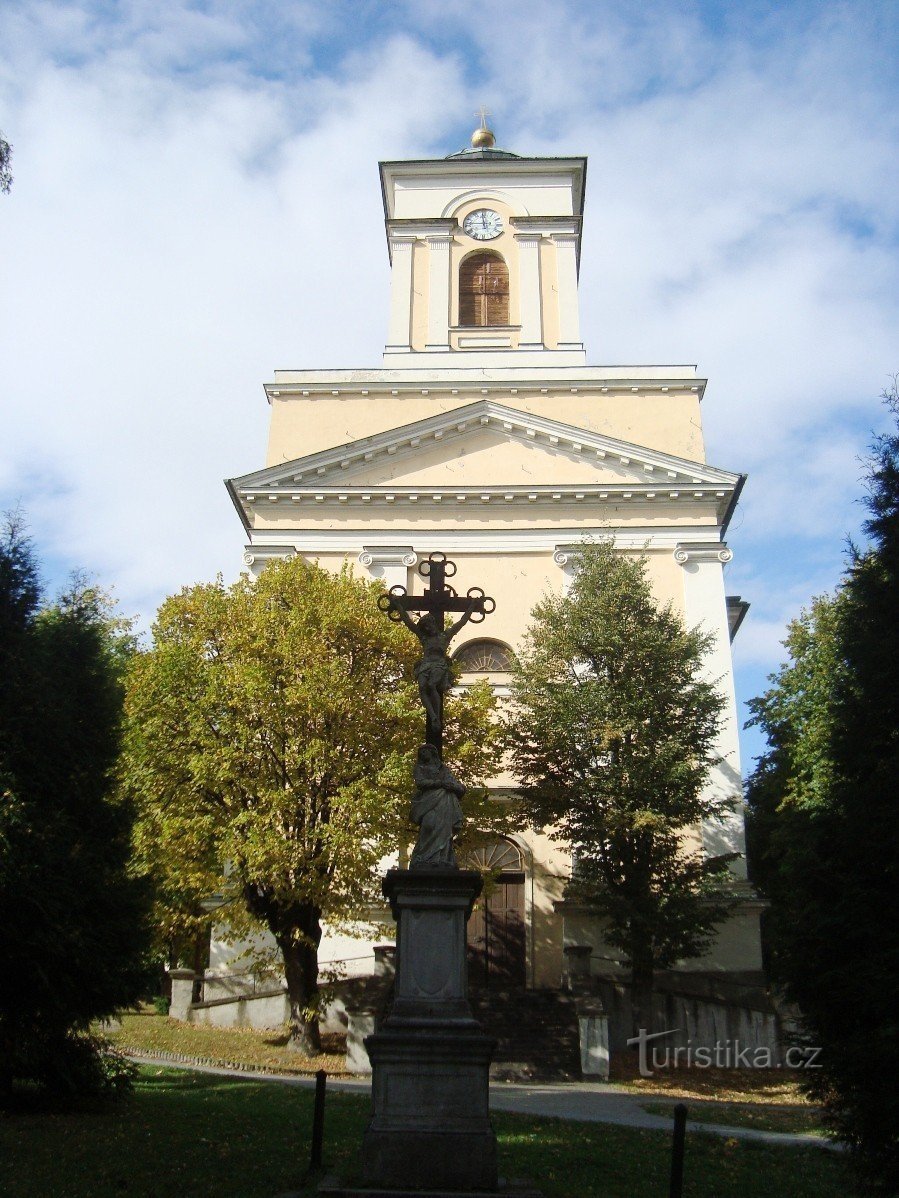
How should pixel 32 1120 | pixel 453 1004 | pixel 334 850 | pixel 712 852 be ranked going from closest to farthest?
pixel 453 1004
pixel 32 1120
pixel 334 850
pixel 712 852

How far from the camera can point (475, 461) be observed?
84.8 feet

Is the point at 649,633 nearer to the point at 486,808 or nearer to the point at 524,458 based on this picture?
the point at 486,808

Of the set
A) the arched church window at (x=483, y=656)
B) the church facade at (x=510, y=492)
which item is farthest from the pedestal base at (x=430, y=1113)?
the arched church window at (x=483, y=656)

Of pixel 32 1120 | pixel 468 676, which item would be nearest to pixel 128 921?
pixel 32 1120

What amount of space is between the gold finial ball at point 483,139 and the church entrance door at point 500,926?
22.4 metres

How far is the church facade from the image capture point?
2209 cm

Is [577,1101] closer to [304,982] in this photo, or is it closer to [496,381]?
[304,982]

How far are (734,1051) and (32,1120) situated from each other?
12.0 metres

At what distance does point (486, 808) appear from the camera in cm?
1814

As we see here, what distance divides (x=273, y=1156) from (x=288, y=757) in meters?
8.27

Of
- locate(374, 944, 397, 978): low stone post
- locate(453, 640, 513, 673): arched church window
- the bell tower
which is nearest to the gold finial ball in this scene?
the bell tower

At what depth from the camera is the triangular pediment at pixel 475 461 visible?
25.2 m

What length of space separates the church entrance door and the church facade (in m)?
0.04

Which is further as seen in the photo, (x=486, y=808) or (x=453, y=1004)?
(x=486, y=808)
